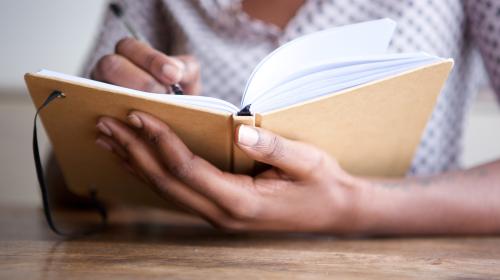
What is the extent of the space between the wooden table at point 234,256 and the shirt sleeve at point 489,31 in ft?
1.02

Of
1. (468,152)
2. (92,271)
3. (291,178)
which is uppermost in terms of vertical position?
(468,152)

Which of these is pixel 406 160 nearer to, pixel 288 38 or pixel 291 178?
pixel 291 178

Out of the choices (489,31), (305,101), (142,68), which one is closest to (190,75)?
(142,68)

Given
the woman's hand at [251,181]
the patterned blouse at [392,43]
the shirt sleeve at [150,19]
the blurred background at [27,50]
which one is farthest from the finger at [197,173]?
the blurred background at [27,50]

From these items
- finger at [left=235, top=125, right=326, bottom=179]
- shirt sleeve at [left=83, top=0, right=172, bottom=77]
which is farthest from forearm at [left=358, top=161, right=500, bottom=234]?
shirt sleeve at [left=83, top=0, right=172, bottom=77]

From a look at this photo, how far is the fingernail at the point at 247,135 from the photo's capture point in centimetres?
60

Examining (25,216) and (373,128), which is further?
(25,216)

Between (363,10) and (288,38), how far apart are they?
5.9 inches

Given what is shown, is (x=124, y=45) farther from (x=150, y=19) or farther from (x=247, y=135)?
(x=150, y=19)

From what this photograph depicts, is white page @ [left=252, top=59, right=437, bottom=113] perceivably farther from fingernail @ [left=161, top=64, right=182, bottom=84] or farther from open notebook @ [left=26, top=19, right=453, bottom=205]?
fingernail @ [left=161, top=64, right=182, bottom=84]

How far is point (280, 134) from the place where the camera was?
659 millimetres

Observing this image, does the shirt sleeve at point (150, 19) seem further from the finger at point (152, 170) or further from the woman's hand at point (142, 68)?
the finger at point (152, 170)

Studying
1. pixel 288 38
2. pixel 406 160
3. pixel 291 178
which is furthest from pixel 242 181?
pixel 288 38

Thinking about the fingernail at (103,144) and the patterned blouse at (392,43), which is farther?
the patterned blouse at (392,43)
